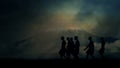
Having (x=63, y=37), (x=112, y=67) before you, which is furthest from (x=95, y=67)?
(x=63, y=37)

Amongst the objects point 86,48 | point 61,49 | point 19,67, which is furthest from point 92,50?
point 19,67

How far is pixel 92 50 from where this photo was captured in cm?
3988

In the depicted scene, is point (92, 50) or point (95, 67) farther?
point (92, 50)

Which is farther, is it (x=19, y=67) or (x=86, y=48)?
(x=86, y=48)

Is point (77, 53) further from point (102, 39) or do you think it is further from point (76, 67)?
point (76, 67)

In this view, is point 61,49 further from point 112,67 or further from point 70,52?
point 112,67

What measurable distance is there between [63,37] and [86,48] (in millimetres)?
3291

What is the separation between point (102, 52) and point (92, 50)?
4.40 ft

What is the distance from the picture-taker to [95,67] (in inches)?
1337

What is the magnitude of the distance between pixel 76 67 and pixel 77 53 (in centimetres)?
575

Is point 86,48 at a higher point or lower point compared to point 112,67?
higher

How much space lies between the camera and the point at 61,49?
40.4 meters

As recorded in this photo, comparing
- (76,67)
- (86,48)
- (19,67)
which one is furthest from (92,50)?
(19,67)

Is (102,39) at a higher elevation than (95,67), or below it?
higher
